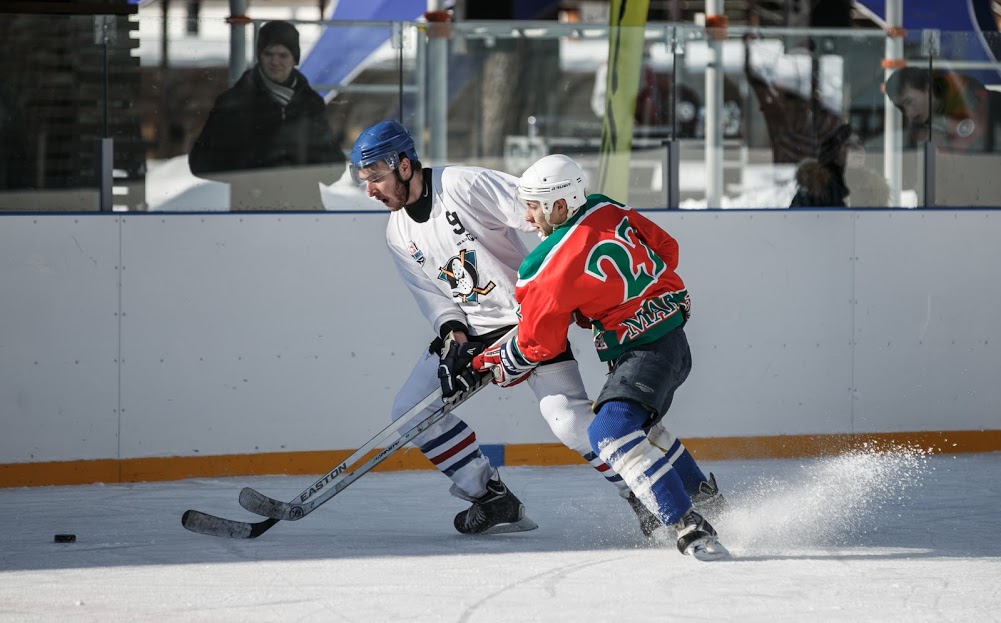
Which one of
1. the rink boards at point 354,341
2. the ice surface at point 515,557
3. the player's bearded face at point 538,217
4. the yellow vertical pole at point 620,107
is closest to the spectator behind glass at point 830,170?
the rink boards at point 354,341

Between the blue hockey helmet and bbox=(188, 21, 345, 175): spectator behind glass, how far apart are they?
1.49m

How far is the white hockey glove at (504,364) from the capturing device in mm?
3537

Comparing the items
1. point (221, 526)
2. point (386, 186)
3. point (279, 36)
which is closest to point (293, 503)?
point (221, 526)

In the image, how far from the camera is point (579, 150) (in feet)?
19.0

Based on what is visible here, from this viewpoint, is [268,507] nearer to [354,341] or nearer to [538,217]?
[538,217]

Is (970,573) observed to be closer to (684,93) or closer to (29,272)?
(684,93)

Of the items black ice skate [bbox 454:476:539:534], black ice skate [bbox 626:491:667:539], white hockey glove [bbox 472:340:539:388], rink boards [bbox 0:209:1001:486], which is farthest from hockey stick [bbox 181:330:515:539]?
rink boards [bbox 0:209:1001:486]

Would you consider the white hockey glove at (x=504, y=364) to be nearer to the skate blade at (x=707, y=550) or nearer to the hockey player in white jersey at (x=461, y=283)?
the hockey player in white jersey at (x=461, y=283)

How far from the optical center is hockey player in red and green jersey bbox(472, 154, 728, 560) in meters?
3.42

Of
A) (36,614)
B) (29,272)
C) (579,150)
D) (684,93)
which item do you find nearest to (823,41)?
→ (684,93)

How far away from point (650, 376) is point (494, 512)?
703 millimetres

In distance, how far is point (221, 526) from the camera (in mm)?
3863

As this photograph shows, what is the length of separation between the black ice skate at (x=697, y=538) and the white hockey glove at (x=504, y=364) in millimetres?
527

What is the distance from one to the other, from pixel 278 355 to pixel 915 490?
2.13 m
